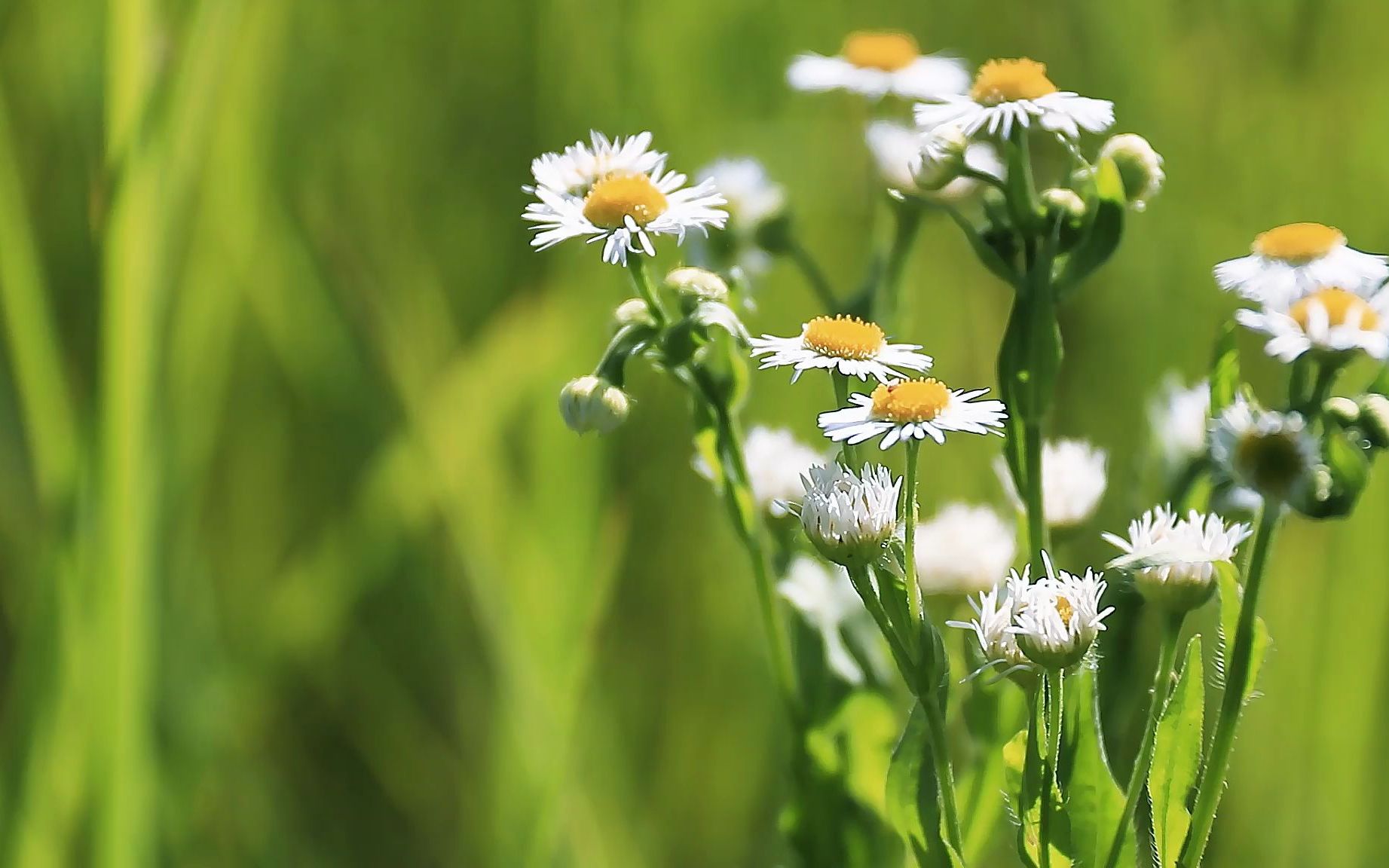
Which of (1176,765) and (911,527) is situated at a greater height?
(911,527)

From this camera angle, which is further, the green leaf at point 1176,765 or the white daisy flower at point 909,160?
the white daisy flower at point 909,160

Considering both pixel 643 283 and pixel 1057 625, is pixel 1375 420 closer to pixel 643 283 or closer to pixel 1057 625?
pixel 1057 625

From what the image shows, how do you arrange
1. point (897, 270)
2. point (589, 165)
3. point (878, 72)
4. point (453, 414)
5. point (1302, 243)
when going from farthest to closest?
point (453, 414), point (878, 72), point (897, 270), point (589, 165), point (1302, 243)

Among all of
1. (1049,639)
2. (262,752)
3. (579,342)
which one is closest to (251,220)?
(579,342)

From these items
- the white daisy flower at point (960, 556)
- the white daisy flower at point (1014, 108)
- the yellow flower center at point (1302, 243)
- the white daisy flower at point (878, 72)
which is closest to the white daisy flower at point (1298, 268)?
the yellow flower center at point (1302, 243)

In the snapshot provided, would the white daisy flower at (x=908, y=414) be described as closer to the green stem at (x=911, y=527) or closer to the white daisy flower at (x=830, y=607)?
the green stem at (x=911, y=527)

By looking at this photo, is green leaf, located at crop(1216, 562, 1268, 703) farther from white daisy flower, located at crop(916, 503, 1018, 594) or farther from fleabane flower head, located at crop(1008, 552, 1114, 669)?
white daisy flower, located at crop(916, 503, 1018, 594)

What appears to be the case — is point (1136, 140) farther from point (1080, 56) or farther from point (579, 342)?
point (1080, 56)

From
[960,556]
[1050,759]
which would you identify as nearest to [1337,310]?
[1050,759]

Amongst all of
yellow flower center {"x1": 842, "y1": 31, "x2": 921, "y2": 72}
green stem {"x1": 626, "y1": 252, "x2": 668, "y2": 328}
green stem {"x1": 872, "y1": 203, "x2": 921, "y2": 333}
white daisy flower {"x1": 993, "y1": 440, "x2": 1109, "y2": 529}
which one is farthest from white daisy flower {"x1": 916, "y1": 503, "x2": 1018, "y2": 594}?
yellow flower center {"x1": 842, "y1": 31, "x2": 921, "y2": 72}
